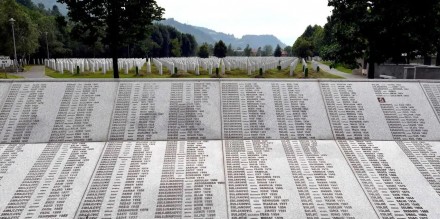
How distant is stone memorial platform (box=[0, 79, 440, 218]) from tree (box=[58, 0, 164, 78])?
11074 millimetres

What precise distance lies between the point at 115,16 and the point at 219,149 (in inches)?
557

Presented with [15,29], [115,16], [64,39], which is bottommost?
[115,16]

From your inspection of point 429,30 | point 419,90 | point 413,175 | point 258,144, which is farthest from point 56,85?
point 429,30

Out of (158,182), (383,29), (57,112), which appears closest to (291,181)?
(158,182)

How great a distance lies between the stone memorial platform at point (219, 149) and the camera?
202 inches

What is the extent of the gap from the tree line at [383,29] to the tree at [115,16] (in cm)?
973

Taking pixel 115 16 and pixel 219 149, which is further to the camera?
pixel 115 16

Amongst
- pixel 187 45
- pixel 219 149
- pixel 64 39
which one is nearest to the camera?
pixel 219 149

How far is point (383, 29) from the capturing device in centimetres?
1363

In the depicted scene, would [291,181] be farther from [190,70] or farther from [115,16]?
[190,70]

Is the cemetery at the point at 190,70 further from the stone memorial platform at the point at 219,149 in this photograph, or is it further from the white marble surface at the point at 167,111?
the stone memorial platform at the point at 219,149

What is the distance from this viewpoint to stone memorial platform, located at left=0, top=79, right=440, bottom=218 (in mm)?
5137

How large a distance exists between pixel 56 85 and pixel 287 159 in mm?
5479

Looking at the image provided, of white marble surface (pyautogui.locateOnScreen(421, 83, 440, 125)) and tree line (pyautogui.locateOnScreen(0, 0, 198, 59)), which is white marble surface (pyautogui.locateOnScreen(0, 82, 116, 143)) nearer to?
white marble surface (pyautogui.locateOnScreen(421, 83, 440, 125))
